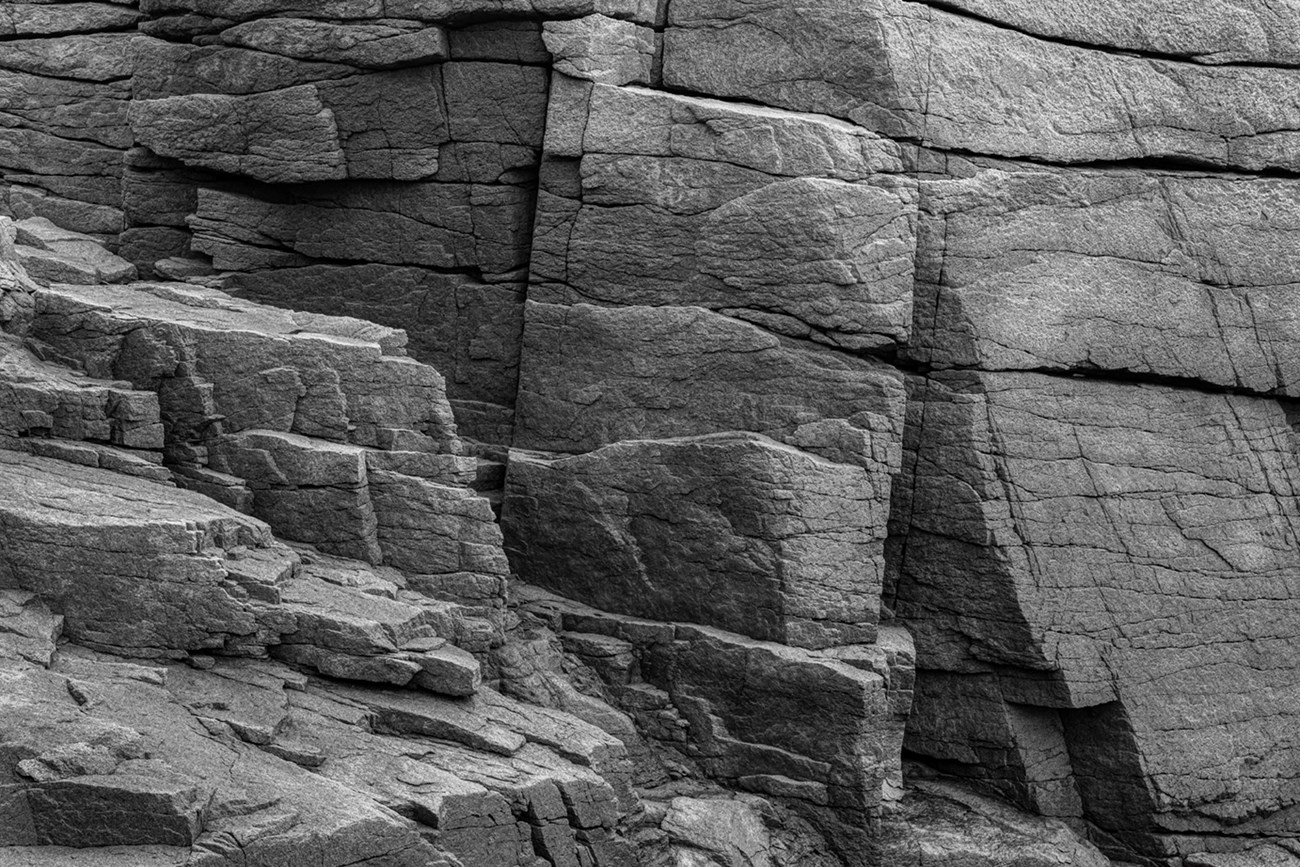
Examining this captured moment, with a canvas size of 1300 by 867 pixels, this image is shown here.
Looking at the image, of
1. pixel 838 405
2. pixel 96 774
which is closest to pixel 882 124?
pixel 838 405

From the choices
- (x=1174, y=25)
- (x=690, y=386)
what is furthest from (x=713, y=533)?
(x=1174, y=25)

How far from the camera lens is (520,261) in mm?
21078

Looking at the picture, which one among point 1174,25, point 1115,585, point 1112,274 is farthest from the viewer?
point 1174,25

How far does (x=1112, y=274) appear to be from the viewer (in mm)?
20656

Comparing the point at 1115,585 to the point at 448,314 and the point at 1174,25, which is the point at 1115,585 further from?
the point at 448,314

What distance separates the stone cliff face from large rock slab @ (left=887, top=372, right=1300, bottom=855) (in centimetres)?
6

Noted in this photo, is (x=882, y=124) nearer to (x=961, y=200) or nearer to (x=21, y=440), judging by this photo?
(x=961, y=200)

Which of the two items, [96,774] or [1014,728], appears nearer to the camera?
[96,774]

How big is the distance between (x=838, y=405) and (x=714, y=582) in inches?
107

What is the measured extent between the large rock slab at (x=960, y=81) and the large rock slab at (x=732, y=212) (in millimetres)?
653

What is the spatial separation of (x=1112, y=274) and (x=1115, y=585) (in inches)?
161

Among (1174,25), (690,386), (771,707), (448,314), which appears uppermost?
(1174,25)

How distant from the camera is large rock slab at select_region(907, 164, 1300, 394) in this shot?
2014cm

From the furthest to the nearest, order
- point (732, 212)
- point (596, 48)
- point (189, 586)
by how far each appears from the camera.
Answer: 1. point (596, 48)
2. point (732, 212)
3. point (189, 586)
